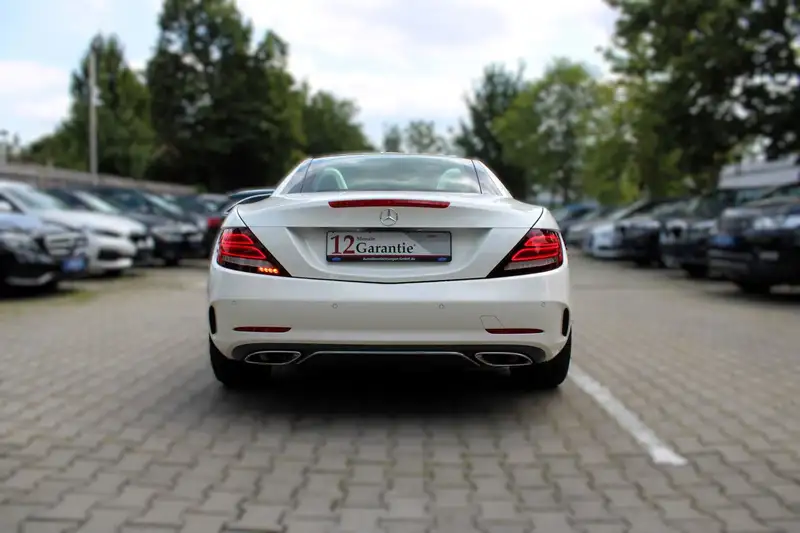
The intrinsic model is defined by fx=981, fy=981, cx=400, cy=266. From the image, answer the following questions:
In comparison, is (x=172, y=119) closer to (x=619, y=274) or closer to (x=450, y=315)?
(x=619, y=274)

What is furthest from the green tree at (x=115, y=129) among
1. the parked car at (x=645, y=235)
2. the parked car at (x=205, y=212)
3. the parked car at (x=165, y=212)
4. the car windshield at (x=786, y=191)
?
the car windshield at (x=786, y=191)

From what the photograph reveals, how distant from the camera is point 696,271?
1823cm

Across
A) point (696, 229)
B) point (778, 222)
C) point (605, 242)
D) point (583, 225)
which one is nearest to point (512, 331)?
point (778, 222)

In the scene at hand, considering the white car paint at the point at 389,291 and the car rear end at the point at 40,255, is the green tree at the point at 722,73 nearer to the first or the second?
the car rear end at the point at 40,255

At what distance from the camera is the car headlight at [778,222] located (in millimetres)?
12008

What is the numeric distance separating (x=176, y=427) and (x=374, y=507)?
172 cm

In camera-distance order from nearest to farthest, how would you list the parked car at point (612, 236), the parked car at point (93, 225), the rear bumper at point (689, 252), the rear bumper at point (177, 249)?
the parked car at point (93, 225)
the rear bumper at point (689, 252)
the rear bumper at point (177, 249)
the parked car at point (612, 236)

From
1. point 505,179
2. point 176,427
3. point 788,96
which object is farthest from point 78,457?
point 505,179

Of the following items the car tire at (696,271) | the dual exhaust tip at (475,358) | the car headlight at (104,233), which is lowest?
the car tire at (696,271)

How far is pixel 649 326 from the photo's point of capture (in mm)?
9898

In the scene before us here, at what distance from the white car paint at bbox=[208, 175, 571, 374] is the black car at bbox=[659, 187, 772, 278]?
1232cm

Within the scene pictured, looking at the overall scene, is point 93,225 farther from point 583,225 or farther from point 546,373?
point 583,225

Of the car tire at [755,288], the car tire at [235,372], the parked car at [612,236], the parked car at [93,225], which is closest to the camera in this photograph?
the car tire at [235,372]

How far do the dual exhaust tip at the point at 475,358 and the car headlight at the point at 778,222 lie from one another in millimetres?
7967
